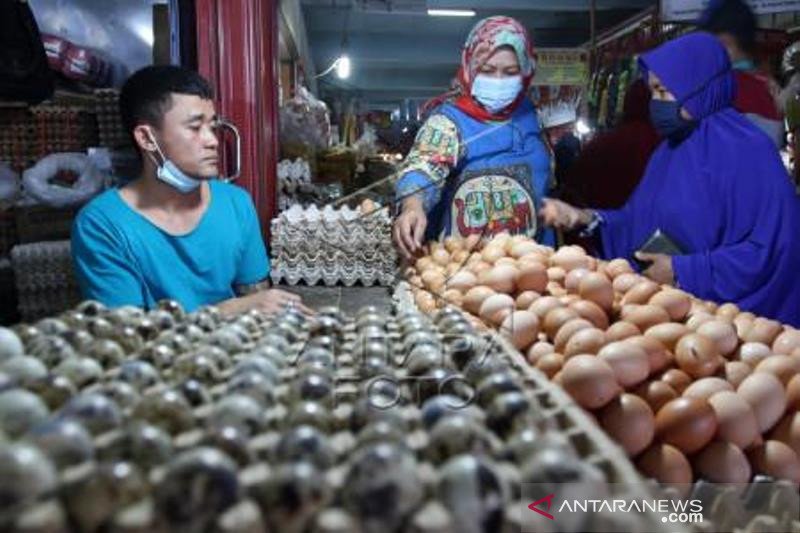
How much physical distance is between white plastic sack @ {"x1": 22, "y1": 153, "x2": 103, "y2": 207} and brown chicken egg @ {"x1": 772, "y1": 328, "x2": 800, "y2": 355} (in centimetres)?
400

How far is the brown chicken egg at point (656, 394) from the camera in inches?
52.7

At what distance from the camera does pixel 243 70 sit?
420 centimetres

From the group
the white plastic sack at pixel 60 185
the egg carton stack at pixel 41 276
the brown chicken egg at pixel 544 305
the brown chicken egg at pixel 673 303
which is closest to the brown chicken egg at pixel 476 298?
the brown chicken egg at pixel 544 305

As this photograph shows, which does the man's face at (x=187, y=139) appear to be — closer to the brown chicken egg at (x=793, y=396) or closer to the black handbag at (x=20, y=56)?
the brown chicken egg at (x=793, y=396)

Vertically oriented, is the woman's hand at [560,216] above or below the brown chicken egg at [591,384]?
above

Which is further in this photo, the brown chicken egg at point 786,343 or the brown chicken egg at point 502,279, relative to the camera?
the brown chicken egg at point 502,279

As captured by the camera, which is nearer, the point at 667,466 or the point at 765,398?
the point at 667,466

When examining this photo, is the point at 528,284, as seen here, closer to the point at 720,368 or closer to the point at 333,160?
the point at 720,368

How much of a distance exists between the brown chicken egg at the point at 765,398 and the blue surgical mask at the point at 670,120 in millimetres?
1484

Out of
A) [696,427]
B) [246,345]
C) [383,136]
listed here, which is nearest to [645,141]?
[696,427]

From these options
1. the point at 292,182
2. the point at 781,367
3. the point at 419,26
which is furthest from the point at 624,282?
the point at 419,26

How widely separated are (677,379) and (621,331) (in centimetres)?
14

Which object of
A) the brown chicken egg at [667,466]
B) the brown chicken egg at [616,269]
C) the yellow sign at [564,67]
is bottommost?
the brown chicken egg at [667,466]

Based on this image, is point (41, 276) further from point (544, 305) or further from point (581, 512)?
point (581, 512)
